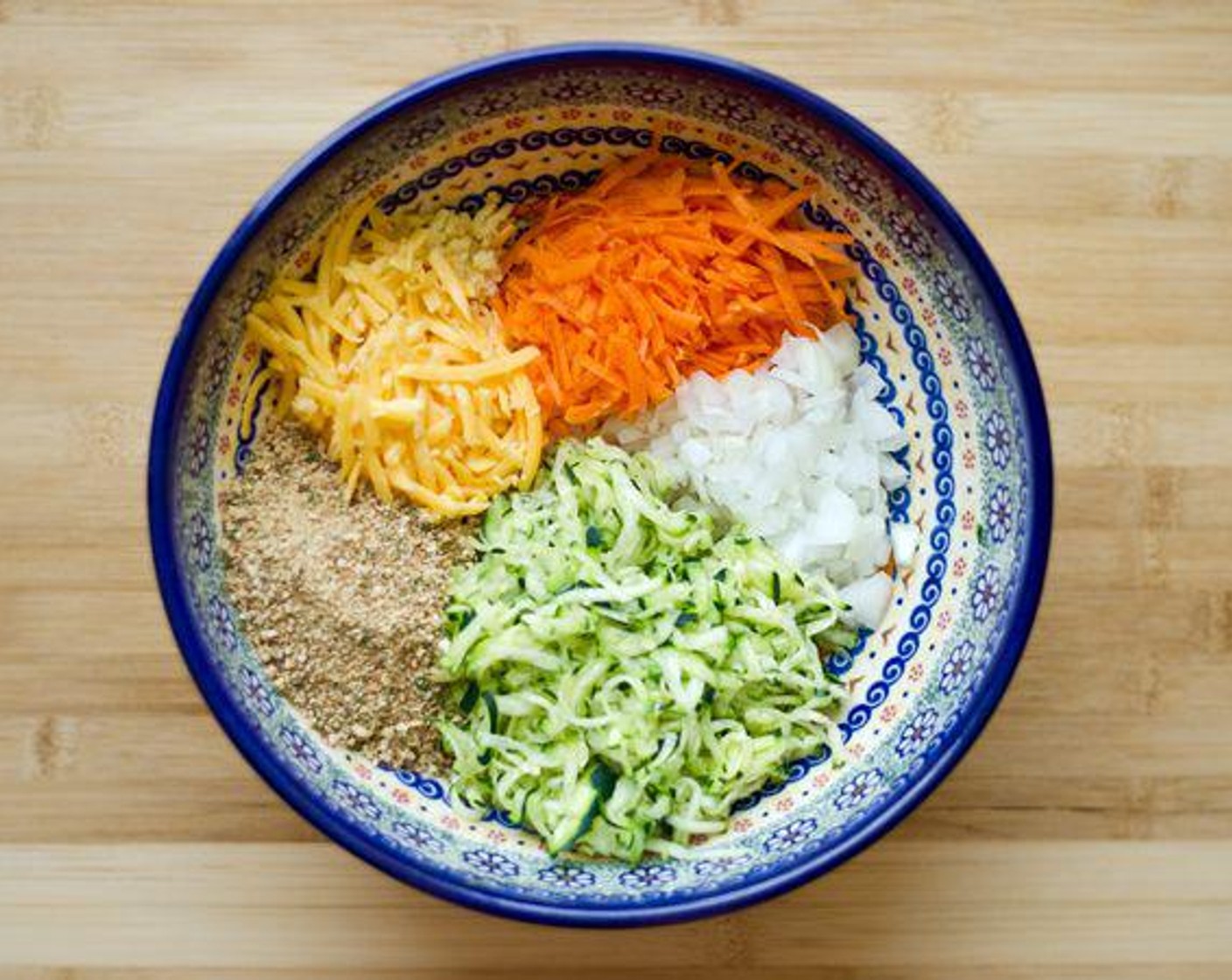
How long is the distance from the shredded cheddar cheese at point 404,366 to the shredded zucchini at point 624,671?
8 centimetres

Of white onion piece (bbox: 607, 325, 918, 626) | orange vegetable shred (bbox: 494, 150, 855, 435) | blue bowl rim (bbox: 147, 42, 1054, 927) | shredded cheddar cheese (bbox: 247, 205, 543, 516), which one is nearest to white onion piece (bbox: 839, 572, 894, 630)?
white onion piece (bbox: 607, 325, 918, 626)

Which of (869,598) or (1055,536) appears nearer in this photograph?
(869,598)

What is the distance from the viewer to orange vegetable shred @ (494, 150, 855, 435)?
1.68m

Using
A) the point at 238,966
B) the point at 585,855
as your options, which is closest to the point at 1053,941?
the point at 585,855

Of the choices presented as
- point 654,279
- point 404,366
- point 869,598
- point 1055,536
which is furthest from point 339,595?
point 1055,536

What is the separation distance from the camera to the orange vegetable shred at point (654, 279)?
66.2 inches

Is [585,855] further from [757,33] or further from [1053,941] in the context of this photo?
[757,33]

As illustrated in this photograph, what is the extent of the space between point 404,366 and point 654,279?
33 cm

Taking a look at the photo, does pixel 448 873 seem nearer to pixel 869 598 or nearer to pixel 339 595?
pixel 339 595

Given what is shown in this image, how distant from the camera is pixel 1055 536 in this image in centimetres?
185

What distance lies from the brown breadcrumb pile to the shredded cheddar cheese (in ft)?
0.14

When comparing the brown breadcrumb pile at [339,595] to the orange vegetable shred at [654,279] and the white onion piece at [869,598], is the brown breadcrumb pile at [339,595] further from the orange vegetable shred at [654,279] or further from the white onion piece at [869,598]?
the white onion piece at [869,598]

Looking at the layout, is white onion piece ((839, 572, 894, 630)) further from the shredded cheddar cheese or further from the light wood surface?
the shredded cheddar cheese

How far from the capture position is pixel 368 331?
1.68 metres
